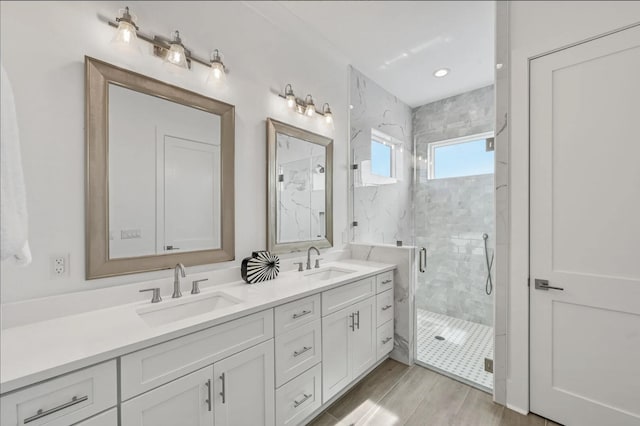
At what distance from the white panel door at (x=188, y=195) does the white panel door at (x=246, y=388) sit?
742 mm

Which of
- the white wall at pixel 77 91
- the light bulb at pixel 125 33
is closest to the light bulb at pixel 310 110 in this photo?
the white wall at pixel 77 91

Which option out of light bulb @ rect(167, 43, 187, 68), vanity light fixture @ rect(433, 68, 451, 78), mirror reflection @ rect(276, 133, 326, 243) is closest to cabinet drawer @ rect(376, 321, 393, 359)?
mirror reflection @ rect(276, 133, 326, 243)

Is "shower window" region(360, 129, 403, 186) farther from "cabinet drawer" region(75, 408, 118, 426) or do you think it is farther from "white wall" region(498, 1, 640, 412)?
"cabinet drawer" region(75, 408, 118, 426)

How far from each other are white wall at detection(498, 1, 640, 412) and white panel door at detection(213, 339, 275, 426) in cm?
163

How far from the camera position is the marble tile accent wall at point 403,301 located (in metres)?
2.43

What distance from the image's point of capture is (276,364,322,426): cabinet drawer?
1.49 meters

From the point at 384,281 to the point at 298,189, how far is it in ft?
3.57

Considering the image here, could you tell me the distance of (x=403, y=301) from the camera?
246 centimetres

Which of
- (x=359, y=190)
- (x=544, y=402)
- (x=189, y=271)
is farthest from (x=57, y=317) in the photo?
(x=544, y=402)

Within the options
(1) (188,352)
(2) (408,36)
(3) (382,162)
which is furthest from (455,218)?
(1) (188,352)

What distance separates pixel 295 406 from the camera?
1.57 meters

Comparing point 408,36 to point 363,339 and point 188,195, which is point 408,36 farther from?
point 363,339

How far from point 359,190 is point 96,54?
233cm

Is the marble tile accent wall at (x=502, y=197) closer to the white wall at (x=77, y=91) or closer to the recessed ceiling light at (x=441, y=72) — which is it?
the recessed ceiling light at (x=441, y=72)
